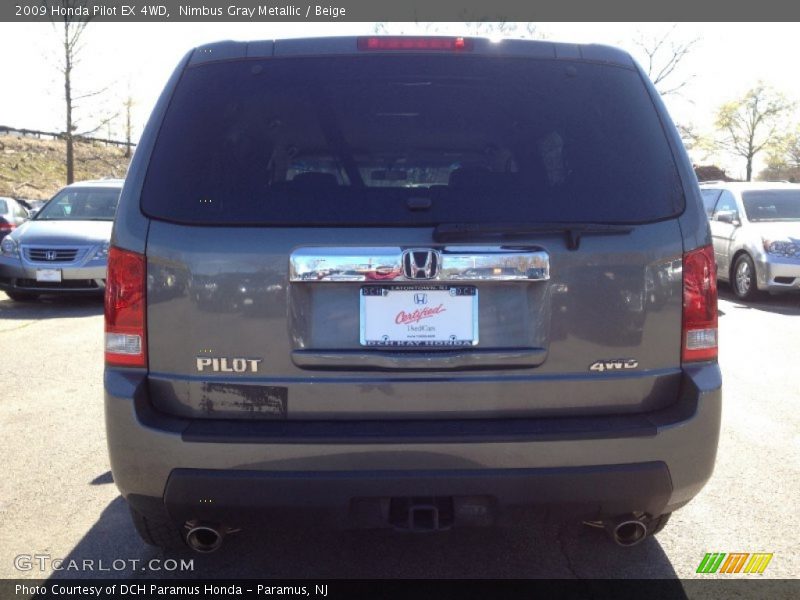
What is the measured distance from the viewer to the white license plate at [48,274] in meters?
10.1

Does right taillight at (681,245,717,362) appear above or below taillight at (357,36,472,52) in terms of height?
below

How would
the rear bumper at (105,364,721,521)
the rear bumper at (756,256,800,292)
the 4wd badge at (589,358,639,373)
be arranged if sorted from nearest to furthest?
the rear bumper at (105,364,721,521) → the 4wd badge at (589,358,639,373) → the rear bumper at (756,256,800,292)

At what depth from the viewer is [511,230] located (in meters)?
2.48

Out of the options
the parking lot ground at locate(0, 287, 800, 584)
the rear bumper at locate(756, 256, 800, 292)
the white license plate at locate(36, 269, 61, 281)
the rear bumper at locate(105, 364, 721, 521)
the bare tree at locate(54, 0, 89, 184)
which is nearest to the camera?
the rear bumper at locate(105, 364, 721, 521)

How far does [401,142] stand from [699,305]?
1162 mm

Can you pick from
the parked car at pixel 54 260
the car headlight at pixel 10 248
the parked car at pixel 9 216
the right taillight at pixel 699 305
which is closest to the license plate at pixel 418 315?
the right taillight at pixel 699 305

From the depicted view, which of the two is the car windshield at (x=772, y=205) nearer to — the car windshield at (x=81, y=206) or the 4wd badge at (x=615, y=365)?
the car windshield at (x=81, y=206)

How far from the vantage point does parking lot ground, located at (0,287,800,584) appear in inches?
124

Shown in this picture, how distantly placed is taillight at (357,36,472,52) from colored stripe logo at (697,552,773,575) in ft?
7.21

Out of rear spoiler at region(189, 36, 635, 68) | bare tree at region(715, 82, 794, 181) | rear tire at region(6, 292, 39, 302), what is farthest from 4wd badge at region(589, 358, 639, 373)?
bare tree at region(715, 82, 794, 181)

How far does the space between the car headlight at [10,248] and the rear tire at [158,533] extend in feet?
27.7

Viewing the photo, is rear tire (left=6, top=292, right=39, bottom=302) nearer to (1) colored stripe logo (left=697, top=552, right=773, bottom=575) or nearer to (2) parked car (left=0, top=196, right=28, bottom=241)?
(2) parked car (left=0, top=196, right=28, bottom=241)

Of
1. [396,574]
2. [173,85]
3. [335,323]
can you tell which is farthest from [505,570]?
[173,85]

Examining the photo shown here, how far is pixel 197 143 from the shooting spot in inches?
104
